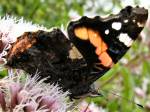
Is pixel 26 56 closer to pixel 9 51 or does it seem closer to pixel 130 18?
pixel 9 51

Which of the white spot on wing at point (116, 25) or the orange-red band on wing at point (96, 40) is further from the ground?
the white spot on wing at point (116, 25)

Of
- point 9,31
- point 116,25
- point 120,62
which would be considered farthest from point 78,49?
point 120,62

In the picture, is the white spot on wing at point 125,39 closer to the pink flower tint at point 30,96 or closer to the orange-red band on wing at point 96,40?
the orange-red band on wing at point 96,40

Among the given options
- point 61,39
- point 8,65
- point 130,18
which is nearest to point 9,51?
point 8,65

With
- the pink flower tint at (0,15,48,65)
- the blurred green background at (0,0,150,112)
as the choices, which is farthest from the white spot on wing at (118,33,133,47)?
the blurred green background at (0,0,150,112)

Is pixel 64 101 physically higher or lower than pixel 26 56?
lower

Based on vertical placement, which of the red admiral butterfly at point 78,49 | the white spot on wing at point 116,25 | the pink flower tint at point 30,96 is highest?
the white spot on wing at point 116,25

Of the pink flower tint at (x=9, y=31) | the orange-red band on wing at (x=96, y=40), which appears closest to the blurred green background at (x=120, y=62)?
the pink flower tint at (x=9, y=31)
